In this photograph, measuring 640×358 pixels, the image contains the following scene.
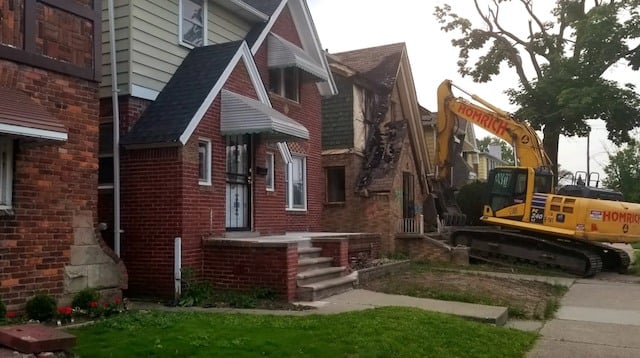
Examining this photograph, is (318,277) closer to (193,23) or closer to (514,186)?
(193,23)

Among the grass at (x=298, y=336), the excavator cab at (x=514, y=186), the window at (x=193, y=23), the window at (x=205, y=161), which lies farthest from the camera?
the excavator cab at (x=514, y=186)

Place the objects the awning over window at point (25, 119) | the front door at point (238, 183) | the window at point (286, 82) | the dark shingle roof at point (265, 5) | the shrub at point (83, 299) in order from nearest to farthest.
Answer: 1. the awning over window at point (25, 119)
2. the shrub at point (83, 299)
3. the front door at point (238, 183)
4. the dark shingle roof at point (265, 5)
5. the window at point (286, 82)

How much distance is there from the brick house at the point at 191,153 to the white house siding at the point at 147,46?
0.02 m

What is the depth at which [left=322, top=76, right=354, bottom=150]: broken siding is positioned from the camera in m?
19.9

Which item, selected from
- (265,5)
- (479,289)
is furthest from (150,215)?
(265,5)

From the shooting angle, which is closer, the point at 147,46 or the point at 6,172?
the point at 6,172

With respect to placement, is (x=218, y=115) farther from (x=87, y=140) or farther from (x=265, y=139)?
(x=87, y=140)

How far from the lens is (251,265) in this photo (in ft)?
33.4

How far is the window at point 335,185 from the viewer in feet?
66.2

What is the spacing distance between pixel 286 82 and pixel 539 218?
856cm

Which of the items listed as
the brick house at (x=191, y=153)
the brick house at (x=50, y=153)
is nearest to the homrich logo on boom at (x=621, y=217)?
the brick house at (x=191, y=153)

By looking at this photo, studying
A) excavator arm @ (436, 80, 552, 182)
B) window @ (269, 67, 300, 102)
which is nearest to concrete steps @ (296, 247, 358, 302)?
window @ (269, 67, 300, 102)

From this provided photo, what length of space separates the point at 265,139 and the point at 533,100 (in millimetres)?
17587

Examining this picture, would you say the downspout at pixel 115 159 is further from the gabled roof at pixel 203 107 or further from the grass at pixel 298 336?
the grass at pixel 298 336
